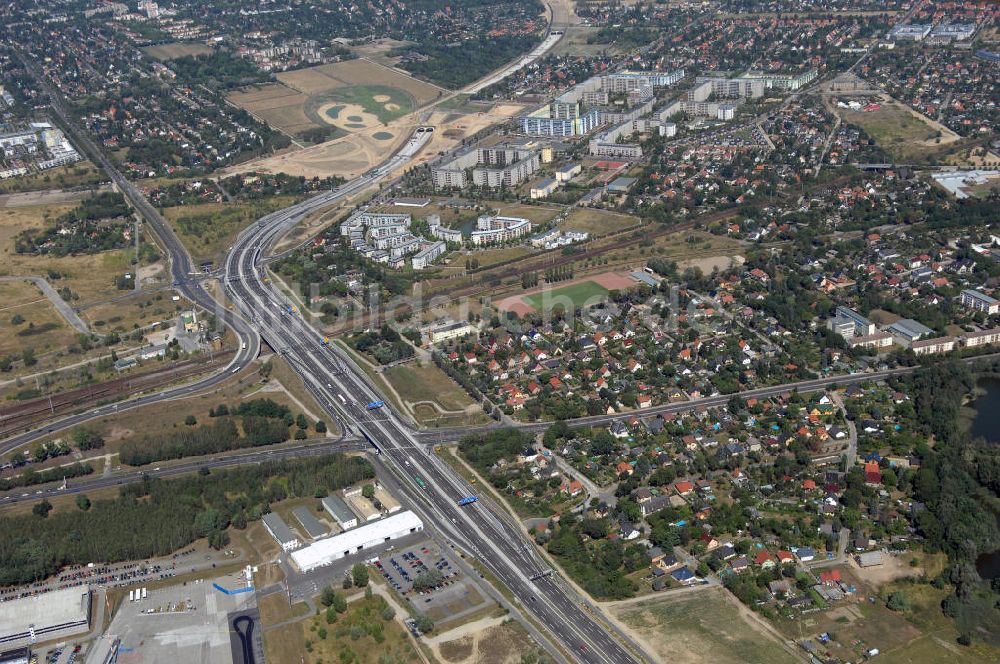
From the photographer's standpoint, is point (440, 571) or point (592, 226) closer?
point (440, 571)

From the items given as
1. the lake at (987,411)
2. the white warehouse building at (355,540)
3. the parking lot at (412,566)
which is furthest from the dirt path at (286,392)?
the lake at (987,411)

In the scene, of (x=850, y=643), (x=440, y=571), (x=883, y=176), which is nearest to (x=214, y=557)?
(x=440, y=571)

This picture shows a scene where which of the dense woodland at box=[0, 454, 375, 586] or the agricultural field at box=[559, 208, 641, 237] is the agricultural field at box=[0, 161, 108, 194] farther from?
the dense woodland at box=[0, 454, 375, 586]

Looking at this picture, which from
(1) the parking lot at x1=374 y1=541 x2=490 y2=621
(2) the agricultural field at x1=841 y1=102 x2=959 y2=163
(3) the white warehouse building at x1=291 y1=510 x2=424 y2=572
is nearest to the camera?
(1) the parking lot at x1=374 y1=541 x2=490 y2=621

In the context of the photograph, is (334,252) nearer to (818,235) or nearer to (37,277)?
(37,277)

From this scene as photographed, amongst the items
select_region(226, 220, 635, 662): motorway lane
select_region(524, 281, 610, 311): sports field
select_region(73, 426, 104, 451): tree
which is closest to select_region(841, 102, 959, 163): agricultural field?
select_region(524, 281, 610, 311): sports field
